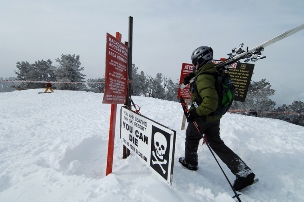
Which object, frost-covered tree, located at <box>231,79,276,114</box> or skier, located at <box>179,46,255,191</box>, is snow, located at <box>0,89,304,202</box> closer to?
skier, located at <box>179,46,255,191</box>

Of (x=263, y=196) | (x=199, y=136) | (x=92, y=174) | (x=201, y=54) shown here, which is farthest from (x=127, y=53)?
(x=263, y=196)

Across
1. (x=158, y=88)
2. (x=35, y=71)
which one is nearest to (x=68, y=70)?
(x=35, y=71)

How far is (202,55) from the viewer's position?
2.96 meters

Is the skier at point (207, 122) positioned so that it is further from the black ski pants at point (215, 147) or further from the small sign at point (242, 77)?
the small sign at point (242, 77)

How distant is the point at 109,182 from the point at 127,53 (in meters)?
2.35

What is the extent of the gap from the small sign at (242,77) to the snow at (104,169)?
1418mm

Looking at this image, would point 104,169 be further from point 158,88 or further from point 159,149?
point 158,88

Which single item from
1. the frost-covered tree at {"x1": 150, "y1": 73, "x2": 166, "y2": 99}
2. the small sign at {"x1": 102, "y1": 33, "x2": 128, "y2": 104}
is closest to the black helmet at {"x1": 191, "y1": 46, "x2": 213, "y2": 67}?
the small sign at {"x1": 102, "y1": 33, "x2": 128, "y2": 104}

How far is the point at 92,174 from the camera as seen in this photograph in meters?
3.17

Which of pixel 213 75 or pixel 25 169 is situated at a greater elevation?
pixel 213 75

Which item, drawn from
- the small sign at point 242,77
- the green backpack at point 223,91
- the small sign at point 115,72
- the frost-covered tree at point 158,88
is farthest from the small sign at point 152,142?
the frost-covered tree at point 158,88

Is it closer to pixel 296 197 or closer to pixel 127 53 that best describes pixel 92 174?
pixel 127 53

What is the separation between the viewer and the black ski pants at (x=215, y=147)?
9.17 ft

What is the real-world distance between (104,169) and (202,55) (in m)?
3.00
